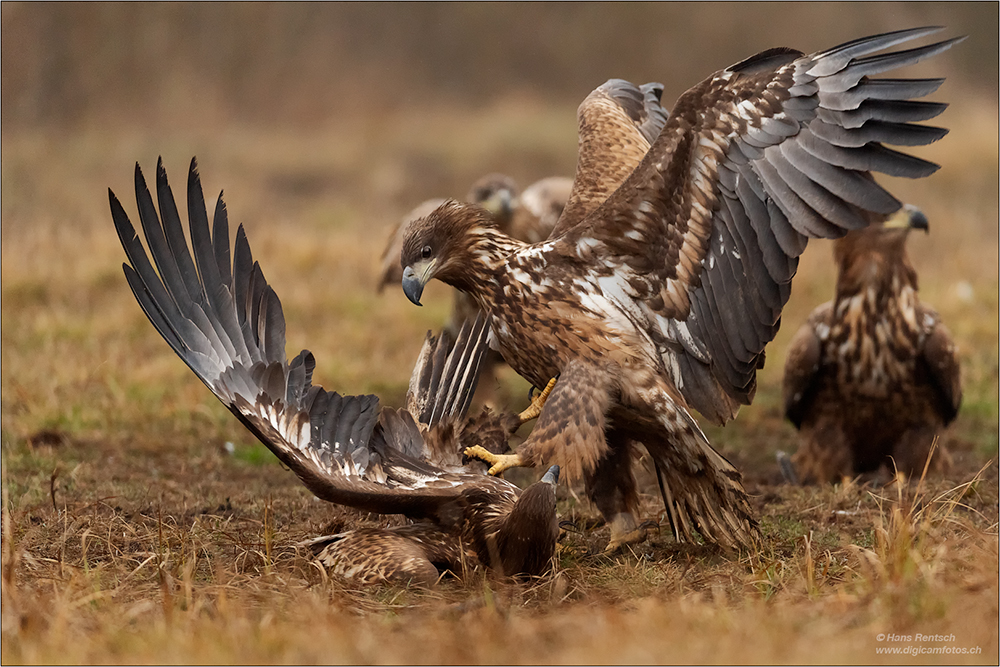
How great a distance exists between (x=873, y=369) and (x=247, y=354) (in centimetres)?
331

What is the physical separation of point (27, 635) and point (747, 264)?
99.3 inches

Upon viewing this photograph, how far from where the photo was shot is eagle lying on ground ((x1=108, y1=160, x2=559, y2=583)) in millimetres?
3578

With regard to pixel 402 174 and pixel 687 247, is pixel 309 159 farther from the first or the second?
pixel 687 247

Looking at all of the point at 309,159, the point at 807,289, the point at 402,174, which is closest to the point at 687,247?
the point at 807,289

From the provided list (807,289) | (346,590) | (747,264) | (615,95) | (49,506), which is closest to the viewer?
(346,590)

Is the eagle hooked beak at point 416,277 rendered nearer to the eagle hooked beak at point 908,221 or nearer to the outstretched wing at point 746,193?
the outstretched wing at point 746,193

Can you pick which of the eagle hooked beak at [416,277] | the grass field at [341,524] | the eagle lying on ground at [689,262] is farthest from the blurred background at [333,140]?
the eagle lying on ground at [689,262]

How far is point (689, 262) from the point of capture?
12.5 ft

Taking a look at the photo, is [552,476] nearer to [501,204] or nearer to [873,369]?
[873,369]

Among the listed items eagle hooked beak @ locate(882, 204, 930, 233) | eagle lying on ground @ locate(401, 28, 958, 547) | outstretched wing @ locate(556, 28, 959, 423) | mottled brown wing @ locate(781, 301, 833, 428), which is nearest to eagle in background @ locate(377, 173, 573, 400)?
mottled brown wing @ locate(781, 301, 833, 428)

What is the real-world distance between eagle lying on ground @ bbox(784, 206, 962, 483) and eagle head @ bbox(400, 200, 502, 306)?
2367 millimetres

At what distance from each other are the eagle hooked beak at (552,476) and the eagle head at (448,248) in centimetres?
83

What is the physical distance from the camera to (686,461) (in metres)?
3.90

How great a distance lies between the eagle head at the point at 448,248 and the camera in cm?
397
